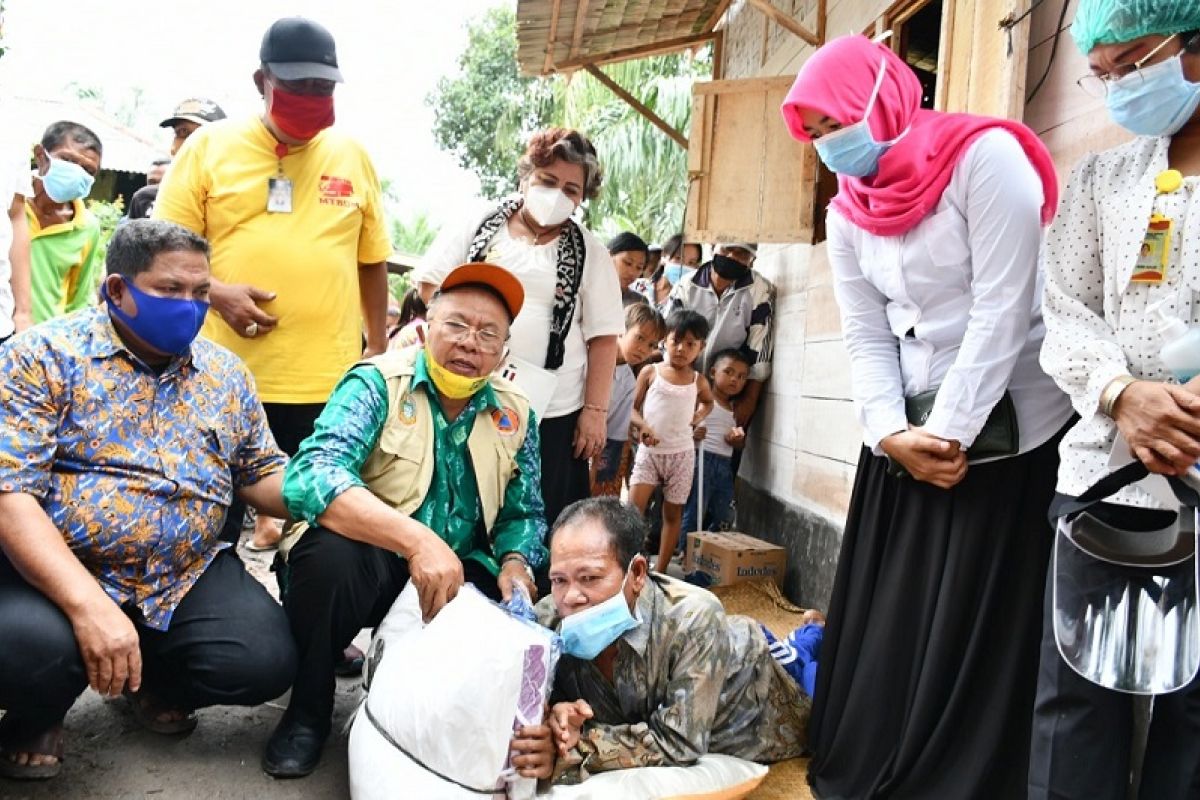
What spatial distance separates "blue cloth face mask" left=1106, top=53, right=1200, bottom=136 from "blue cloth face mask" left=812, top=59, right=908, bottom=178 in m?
0.64

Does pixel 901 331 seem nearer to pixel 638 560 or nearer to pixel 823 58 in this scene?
pixel 823 58

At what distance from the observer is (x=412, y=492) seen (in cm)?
261

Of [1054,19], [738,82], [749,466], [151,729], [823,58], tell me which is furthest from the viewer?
[749,466]

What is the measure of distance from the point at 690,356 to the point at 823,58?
10.5 ft

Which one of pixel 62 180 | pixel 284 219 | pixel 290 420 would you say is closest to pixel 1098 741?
pixel 290 420

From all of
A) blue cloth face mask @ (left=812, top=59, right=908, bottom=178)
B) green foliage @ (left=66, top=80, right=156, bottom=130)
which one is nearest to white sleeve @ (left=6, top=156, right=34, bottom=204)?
blue cloth face mask @ (left=812, top=59, right=908, bottom=178)

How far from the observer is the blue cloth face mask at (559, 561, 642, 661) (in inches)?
91.4

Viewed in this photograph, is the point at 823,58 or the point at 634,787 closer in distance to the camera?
the point at 634,787

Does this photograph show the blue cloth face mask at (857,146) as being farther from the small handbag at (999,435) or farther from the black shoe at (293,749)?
the black shoe at (293,749)

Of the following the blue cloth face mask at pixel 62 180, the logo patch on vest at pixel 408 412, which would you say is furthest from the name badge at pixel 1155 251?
the blue cloth face mask at pixel 62 180

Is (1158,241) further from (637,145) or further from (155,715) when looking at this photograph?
(637,145)

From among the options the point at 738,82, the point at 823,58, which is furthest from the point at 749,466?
the point at 823,58

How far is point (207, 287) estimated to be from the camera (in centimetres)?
250

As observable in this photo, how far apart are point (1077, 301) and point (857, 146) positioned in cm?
72
